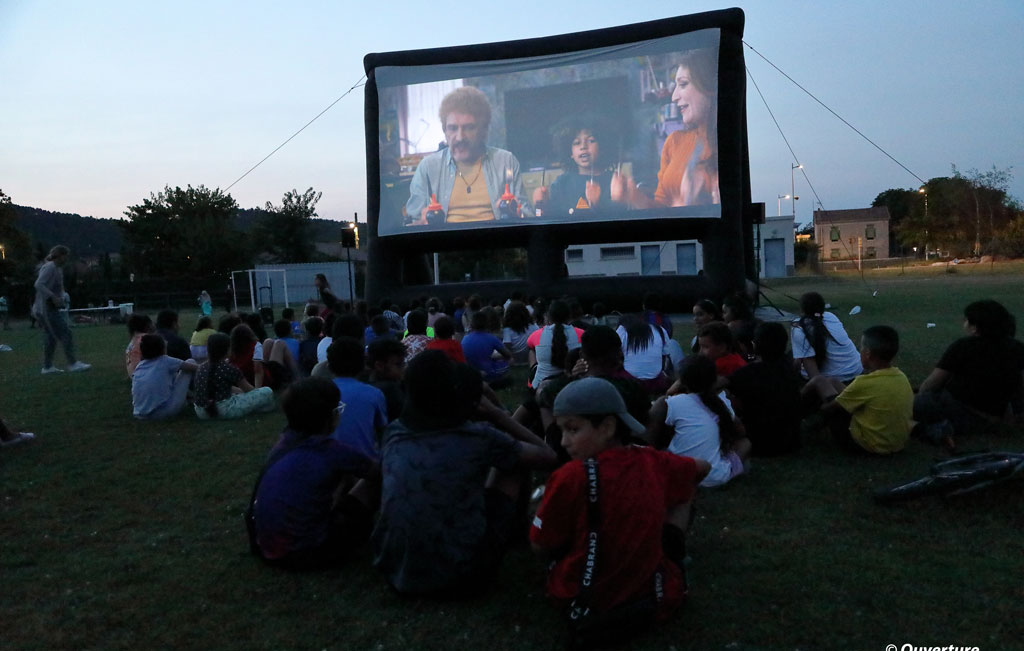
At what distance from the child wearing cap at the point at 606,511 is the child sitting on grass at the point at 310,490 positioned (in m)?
1.12

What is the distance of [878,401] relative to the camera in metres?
4.90

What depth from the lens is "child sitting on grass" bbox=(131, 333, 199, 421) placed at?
728cm

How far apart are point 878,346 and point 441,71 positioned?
14301 mm

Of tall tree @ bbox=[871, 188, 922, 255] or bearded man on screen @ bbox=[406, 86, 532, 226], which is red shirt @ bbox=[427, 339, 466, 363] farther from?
tall tree @ bbox=[871, 188, 922, 255]

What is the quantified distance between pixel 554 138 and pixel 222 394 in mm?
11054

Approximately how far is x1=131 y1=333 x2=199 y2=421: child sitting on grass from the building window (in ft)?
123

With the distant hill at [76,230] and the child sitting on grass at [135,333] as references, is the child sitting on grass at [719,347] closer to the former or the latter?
the child sitting on grass at [135,333]

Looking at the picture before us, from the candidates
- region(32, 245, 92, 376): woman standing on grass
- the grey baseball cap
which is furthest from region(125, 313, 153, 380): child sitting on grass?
the grey baseball cap

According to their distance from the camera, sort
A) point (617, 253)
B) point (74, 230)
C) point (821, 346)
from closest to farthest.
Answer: point (821, 346), point (617, 253), point (74, 230)

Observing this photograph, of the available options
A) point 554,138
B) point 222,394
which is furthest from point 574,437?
point 554,138

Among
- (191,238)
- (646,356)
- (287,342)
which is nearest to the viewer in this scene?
(646,356)

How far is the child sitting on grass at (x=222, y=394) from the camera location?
7195 millimetres

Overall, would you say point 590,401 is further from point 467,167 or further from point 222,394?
point 467,167

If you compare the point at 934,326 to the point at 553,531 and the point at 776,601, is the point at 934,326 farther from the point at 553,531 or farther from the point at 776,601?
the point at 553,531
